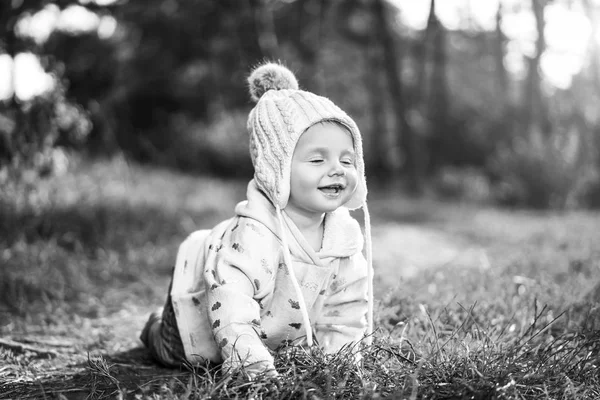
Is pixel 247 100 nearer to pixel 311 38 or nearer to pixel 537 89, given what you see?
pixel 311 38

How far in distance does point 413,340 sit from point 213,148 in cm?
1109

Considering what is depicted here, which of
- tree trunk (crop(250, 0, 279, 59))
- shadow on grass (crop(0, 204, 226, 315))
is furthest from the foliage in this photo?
shadow on grass (crop(0, 204, 226, 315))

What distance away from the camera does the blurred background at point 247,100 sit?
20.2ft

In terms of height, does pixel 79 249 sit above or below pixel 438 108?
below

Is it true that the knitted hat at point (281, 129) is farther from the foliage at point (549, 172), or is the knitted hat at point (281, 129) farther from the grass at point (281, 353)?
the foliage at point (549, 172)

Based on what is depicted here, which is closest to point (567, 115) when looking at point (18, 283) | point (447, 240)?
point (447, 240)

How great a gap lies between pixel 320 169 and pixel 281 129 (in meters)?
0.20

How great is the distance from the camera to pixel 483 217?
879cm

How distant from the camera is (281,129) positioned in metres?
2.34

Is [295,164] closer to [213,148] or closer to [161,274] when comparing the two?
[161,274]

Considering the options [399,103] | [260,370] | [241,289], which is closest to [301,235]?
[241,289]

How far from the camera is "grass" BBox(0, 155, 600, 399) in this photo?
6.79ft

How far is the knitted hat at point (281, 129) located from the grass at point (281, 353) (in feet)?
2.00

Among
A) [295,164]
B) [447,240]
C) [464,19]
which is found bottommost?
[447,240]
